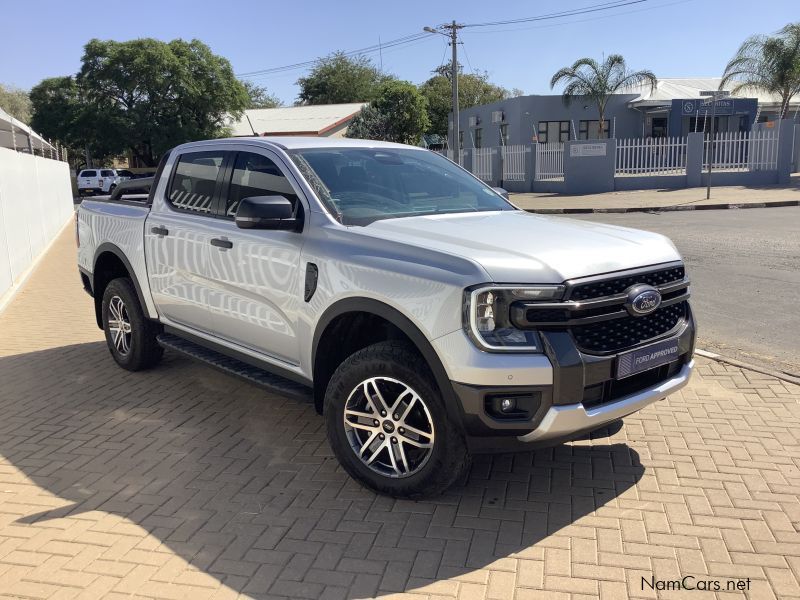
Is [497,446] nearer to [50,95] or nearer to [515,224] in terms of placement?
[515,224]

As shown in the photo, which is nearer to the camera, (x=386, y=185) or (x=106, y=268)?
(x=386, y=185)

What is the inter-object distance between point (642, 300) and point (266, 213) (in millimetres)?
2015

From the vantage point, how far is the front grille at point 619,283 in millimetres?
3334

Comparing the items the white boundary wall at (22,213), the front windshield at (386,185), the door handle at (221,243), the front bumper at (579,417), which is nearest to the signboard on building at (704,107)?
the white boundary wall at (22,213)

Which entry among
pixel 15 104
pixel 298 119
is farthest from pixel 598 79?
pixel 15 104

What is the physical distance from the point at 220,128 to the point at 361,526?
162ft

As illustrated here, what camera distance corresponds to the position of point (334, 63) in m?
69.8

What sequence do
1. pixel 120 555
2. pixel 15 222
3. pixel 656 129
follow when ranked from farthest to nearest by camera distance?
pixel 656 129 → pixel 15 222 → pixel 120 555

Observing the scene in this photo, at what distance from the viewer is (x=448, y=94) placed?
62.0m

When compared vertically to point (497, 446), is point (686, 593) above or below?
below

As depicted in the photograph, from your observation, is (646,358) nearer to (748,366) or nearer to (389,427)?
(389,427)

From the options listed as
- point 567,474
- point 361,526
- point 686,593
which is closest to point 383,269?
point 361,526

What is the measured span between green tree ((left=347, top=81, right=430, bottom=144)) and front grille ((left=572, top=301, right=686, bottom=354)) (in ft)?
137

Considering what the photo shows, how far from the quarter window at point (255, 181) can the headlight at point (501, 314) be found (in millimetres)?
1549
